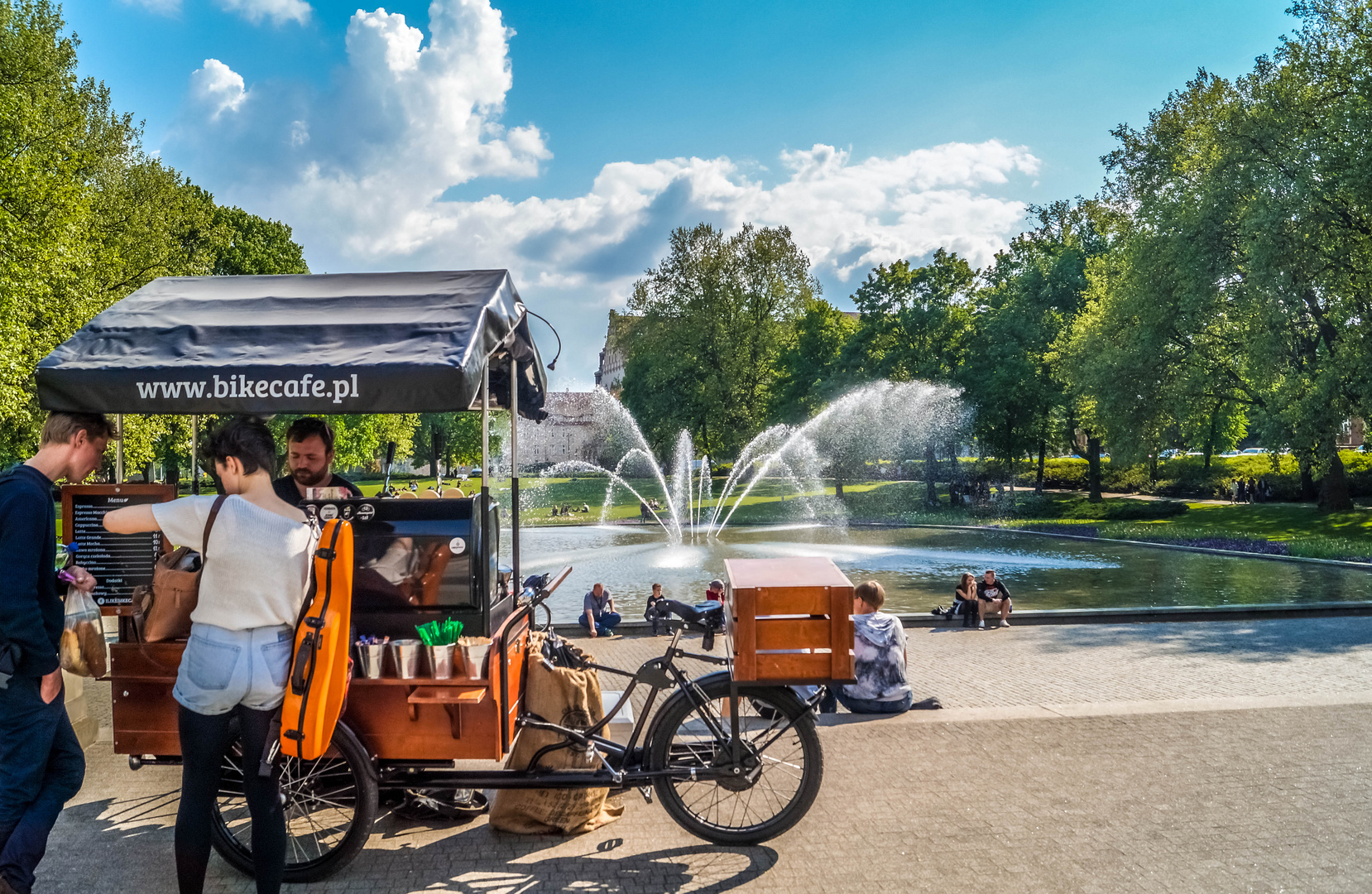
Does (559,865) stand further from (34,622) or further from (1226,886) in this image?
(1226,886)

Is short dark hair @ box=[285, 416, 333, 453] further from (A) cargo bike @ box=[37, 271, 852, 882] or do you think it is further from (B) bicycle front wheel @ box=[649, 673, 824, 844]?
(B) bicycle front wheel @ box=[649, 673, 824, 844]

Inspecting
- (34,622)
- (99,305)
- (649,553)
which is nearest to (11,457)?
(99,305)

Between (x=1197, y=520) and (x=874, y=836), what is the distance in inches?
1285

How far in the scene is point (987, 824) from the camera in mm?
5012

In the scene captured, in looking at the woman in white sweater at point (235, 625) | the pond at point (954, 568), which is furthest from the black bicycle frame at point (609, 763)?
the pond at point (954, 568)

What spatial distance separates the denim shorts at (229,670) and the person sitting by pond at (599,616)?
8.42m

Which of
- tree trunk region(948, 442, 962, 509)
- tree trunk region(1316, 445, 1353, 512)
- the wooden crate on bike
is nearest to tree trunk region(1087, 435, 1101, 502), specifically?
tree trunk region(948, 442, 962, 509)

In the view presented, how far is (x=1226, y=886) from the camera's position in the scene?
4.25m

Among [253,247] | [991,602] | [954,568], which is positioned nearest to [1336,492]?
[954,568]

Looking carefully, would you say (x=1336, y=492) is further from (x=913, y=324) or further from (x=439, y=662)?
(x=439, y=662)

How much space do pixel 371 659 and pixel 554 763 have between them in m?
1.16

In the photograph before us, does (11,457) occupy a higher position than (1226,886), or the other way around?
(11,457)

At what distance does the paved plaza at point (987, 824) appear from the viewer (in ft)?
14.3

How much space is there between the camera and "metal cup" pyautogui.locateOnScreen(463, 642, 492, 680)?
4.50m
